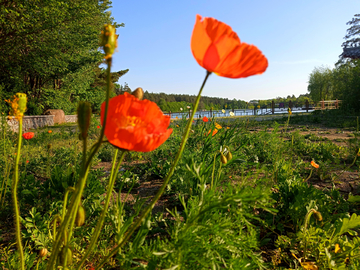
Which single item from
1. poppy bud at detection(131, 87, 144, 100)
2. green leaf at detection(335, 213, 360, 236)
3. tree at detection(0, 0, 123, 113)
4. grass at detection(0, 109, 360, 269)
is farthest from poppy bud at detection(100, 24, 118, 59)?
tree at detection(0, 0, 123, 113)

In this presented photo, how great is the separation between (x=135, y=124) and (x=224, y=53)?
12.9 inches

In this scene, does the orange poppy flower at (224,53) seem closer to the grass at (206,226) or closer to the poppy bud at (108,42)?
the poppy bud at (108,42)

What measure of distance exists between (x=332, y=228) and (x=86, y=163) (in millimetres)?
1600

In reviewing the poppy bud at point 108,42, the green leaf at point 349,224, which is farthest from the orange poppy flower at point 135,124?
the green leaf at point 349,224

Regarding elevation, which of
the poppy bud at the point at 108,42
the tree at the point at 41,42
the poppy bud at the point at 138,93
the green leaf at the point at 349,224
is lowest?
the green leaf at the point at 349,224

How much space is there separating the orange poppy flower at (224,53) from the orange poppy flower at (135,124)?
0.22 metres

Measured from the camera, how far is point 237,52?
55 centimetres

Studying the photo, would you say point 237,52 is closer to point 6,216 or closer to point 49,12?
point 6,216

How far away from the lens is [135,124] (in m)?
0.66

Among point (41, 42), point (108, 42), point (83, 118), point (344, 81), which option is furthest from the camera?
point (344, 81)

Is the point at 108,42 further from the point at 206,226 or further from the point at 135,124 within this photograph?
the point at 206,226

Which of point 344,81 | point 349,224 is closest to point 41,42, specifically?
point 349,224

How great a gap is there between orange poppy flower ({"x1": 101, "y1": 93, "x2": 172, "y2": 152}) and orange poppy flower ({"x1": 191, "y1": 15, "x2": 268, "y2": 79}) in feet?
0.71

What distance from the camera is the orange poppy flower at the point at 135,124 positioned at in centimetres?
55
